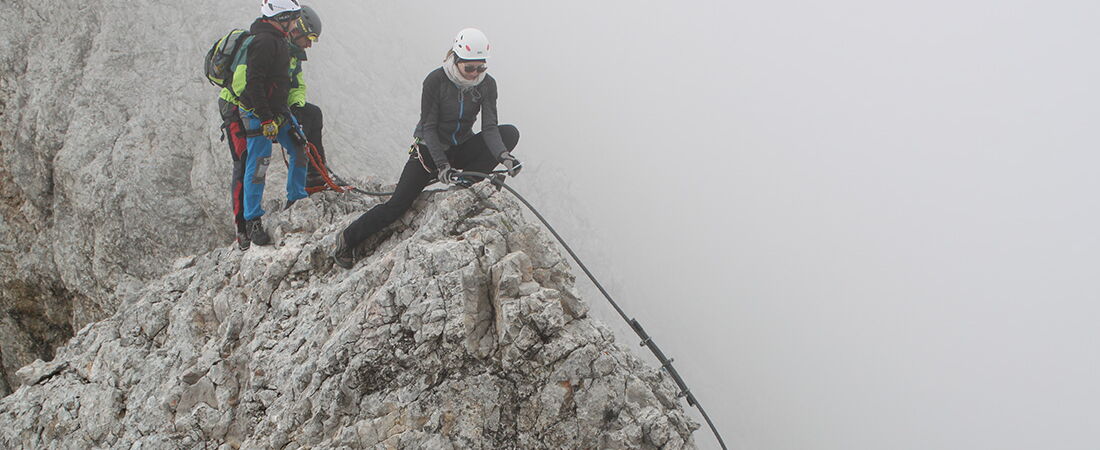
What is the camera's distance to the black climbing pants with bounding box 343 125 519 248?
8484mm

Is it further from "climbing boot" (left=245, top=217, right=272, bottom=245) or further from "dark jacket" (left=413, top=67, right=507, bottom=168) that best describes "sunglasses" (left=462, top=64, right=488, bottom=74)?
"climbing boot" (left=245, top=217, right=272, bottom=245)

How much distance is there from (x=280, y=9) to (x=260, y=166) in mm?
2441

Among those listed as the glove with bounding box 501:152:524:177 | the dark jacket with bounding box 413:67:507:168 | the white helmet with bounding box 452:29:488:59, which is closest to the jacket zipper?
the dark jacket with bounding box 413:67:507:168

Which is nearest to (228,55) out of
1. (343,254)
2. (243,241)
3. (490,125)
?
(243,241)

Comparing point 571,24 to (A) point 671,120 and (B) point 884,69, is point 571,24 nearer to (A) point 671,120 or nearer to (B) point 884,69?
(A) point 671,120

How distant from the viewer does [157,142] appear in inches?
544

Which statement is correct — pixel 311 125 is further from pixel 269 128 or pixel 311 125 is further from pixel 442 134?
pixel 442 134

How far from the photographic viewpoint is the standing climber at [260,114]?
910cm

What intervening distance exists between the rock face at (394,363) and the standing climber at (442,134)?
34 centimetres

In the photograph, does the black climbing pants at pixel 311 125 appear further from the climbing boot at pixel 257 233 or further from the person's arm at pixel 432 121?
the person's arm at pixel 432 121

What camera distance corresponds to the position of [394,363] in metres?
6.88

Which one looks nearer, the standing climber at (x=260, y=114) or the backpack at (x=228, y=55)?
the standing climber at (x=260, y=114)

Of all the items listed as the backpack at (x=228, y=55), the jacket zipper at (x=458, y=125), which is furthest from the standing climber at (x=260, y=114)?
the jacket zipper at (x=458, y=125)

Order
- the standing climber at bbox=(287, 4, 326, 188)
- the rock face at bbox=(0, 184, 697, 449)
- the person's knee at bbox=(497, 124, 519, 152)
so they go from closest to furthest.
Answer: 1. the rock face at bbox=(0, 184, 697, 449)
2. the person's knee at bbox=(497, 124, 519, 152)
3. the standing climber at bbox=(287, 4, 326, 188)
